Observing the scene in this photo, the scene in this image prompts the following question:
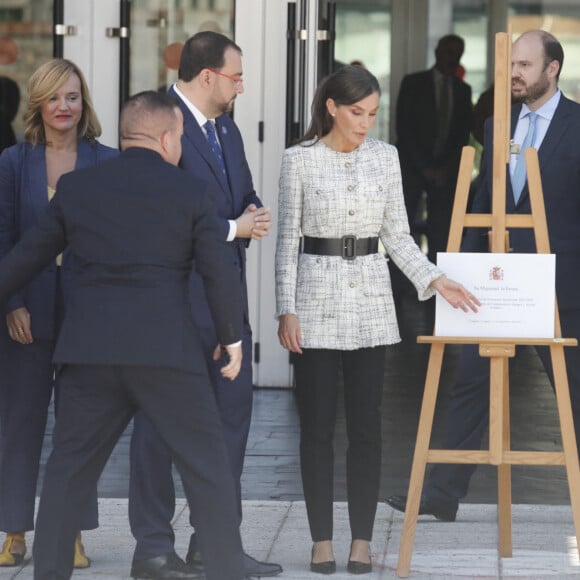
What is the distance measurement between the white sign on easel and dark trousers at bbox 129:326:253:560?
74 cm

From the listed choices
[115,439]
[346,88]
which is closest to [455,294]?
[346,88]

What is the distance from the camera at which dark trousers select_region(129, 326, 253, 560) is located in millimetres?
5395

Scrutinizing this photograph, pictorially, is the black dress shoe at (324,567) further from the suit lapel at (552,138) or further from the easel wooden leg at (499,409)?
the suit lapel at (552,138)

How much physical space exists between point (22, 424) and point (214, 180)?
1.19 meters

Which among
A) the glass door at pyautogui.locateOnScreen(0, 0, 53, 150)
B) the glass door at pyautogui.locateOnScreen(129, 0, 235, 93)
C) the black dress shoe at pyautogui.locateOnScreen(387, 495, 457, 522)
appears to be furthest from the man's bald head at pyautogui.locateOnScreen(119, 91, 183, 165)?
the glass door at pyautogui.locateOnScreen(0, 0, 53, 150)

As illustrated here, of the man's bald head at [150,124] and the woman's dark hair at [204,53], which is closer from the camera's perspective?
the man's bald head at [150,124]

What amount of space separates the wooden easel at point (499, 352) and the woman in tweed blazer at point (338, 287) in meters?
0.15

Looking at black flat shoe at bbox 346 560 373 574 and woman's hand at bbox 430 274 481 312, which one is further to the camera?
black flat shoe at bbox 346 560 373 574

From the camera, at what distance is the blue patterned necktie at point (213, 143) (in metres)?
5.39

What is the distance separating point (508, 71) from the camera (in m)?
5.43

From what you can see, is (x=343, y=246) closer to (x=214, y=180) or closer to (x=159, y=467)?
(x=214, y=180)

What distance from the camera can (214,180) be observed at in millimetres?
5320

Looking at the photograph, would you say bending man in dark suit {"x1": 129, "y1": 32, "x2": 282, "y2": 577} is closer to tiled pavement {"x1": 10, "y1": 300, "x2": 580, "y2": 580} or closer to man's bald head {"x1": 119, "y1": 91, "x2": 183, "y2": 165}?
tiled pavement {"x1": 10, "y1": 300, "x2": 580, "y2": 580}

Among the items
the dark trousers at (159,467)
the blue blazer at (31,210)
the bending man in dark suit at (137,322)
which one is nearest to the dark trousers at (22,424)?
the blue blazer at (31,210)
